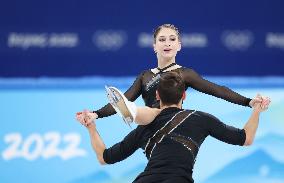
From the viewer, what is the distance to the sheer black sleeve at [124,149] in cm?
384

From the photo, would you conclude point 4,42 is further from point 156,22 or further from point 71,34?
point 156,22

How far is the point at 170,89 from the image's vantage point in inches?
148

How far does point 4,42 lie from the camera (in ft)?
22.4

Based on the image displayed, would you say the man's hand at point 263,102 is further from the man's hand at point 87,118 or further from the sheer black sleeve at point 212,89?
the man's hand at point 87,118

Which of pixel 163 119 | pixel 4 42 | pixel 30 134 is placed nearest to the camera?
pixel 163 119

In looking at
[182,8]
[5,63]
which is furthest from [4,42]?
[182,8]

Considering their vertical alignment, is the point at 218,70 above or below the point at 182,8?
below

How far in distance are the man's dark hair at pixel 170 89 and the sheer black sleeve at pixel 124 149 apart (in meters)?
0.25

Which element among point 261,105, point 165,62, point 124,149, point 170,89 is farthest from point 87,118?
point 261,105

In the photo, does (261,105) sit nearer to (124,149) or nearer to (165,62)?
(165,62)

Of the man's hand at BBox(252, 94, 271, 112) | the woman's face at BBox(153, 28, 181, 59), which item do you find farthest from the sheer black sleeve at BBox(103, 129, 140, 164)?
the woman's face at BBox(153, 28, 181, 59)

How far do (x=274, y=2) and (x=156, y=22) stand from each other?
119 cm

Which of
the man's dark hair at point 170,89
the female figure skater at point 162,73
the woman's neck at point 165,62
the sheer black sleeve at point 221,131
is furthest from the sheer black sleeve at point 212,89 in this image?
the man's dark hair at point 170,89

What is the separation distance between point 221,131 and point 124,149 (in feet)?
1.78
